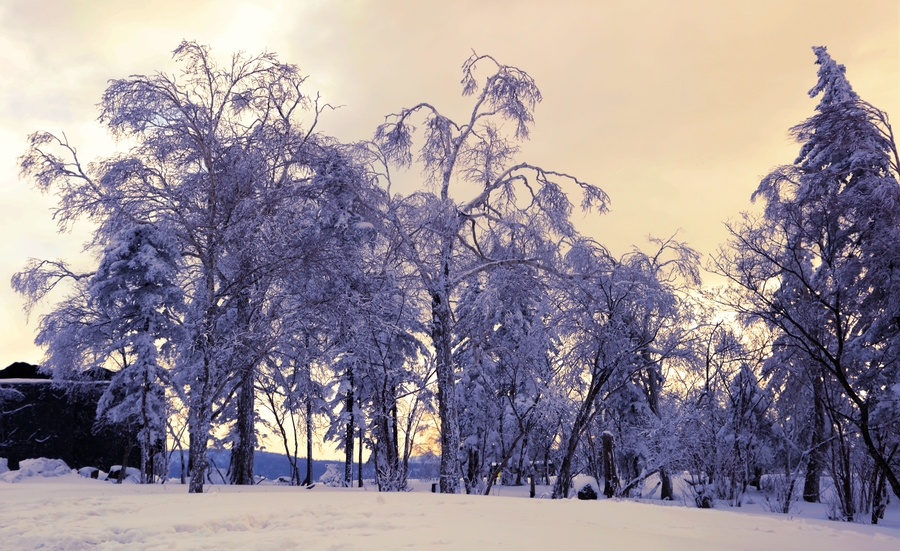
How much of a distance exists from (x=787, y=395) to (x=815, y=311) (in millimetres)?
5720

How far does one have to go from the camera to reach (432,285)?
13766 millimetres

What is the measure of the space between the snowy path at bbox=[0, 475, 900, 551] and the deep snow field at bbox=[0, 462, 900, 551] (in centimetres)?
1

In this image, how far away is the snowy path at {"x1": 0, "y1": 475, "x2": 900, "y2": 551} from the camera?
5477 millimetres

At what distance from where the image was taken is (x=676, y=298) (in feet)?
47.0

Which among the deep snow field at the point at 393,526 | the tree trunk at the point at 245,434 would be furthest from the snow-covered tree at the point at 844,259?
the tree trunk at the point at 245,434

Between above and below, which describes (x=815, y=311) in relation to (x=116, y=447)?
above

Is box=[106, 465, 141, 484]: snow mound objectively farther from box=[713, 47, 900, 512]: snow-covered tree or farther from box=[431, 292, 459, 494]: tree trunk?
box=[713, 47, 900, 512]: snow-covered tree

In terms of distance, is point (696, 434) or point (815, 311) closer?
point (815, 311)

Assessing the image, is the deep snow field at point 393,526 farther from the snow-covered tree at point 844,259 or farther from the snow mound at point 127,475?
the snow mound at point 127,475

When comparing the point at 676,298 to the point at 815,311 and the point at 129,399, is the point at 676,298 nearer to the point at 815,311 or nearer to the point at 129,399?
the point at 815,311

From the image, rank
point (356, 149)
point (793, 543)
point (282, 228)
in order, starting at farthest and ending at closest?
1. point (356, 149)
2. point (282, 228)
3. point (793, 543)

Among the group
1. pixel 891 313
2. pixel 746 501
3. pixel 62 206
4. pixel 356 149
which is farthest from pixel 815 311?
pixel 62 206

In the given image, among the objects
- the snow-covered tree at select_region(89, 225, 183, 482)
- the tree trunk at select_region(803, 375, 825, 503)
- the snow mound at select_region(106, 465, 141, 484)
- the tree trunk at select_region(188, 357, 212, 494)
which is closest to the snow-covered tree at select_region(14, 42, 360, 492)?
the tree trunk at select_region(188, 357, 212, 494)

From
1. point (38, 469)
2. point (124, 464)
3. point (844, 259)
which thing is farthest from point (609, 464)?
point (38, 469)
